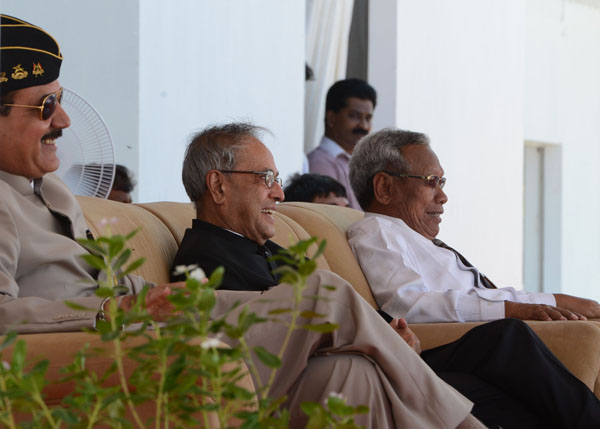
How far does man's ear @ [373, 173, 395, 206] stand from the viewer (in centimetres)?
354

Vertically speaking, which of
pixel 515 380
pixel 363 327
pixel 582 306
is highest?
pixel 363 327

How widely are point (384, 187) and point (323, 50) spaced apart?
4.02m

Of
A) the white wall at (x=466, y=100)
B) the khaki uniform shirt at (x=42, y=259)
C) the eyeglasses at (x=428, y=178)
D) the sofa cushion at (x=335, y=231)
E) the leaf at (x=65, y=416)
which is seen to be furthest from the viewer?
the white wall at (x=466, y=100)

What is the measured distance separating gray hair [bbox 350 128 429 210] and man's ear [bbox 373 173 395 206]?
2 centimetres

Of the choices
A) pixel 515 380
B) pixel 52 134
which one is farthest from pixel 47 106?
pixel 515 380

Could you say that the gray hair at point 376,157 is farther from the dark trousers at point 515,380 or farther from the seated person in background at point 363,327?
the dark trousers at point 515,380

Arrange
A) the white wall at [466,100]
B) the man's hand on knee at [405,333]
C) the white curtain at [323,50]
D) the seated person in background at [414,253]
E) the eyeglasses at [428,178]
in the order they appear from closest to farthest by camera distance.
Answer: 1. the man's hand on knee at [405,333]
2. the seated person in background at [414,253]
3. the eyeglasses at [428,178]
4. the white wall at [466,100]
5. the white curtain at [323,50]

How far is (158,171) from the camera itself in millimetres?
4594

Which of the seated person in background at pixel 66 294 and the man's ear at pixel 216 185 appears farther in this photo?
the man's ear at pixel 216 185

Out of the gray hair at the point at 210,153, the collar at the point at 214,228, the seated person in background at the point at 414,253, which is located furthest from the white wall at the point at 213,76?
the collar at the point at 214,228

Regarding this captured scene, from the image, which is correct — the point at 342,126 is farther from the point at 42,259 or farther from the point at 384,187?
the point at 42,259

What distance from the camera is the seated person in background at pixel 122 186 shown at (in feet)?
13.6

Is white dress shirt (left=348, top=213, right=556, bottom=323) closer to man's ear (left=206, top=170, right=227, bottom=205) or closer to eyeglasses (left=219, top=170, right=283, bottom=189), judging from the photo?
eyeglasses (left=219, top=170, right=283, bottom=189)

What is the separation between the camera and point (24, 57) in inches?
91.4
